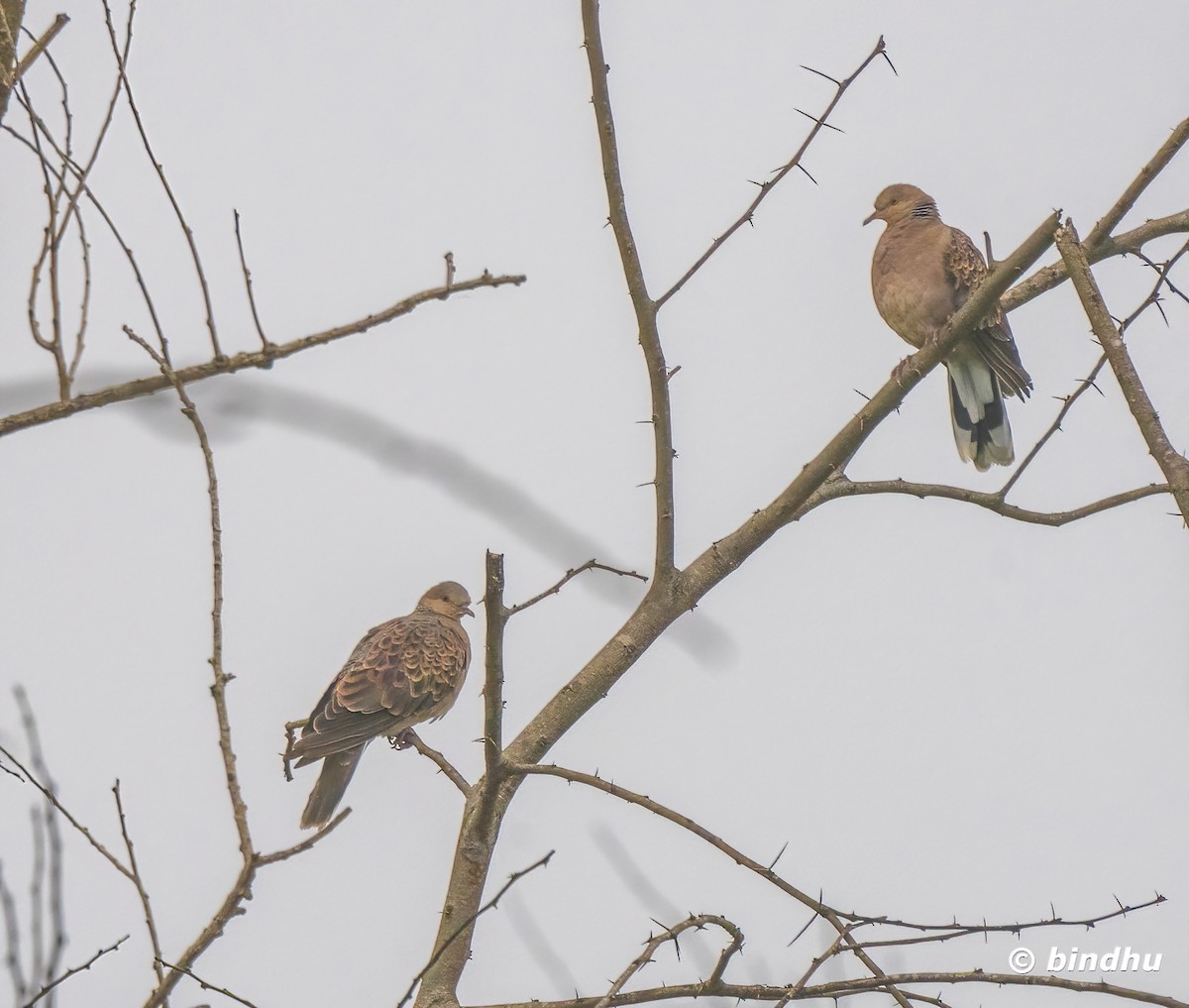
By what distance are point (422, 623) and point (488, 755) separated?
12.1 feet

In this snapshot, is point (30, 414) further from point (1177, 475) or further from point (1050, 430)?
point (1050, 430)

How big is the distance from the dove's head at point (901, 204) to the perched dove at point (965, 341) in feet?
1.48

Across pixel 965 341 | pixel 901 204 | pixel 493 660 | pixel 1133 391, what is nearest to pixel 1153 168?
pixel 1133 391

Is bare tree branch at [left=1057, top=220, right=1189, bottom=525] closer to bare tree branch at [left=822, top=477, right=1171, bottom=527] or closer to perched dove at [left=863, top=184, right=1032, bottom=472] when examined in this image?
bare tree branch at [left=822, top=477, right=1171, bottom=527]

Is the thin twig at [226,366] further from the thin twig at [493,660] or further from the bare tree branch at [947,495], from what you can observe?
the bare tree branch at [947,495]

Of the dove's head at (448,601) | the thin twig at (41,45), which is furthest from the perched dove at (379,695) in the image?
the thin twig at (41,45)

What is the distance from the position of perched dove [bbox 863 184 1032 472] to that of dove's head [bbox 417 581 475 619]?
9.13 feet

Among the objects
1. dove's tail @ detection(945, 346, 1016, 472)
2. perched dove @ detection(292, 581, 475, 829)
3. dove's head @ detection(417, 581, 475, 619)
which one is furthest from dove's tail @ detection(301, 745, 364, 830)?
dove's tail @ detection(945, 346, 1016, 472)

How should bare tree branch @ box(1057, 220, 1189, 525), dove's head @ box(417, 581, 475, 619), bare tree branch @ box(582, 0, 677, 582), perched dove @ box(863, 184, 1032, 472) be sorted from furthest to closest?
dove's head @ box(417, 581, 475, 619) < perched dove @ box(863, 184, 1032, 472) < bare tree branch @ box(582, 0, 677, 582) < bare tree branch @ box(1057, 220, 1189, 525)

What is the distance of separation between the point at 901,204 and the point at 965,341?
51.0 inches

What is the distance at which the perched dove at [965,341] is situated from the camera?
18.8 ft

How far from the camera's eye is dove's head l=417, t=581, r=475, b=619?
294 inches

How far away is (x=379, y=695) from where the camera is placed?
20.1ft

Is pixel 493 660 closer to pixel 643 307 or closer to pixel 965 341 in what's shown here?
pixel 643 307
